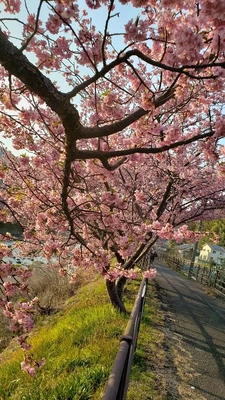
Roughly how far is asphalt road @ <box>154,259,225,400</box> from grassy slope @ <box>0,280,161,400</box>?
45 cm

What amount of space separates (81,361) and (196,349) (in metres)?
2.49

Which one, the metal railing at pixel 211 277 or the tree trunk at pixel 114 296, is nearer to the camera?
the tree trunk at pixel 114 296

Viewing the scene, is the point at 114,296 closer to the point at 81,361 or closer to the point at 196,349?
the point at 196,349

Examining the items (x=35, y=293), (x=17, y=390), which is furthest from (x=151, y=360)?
(x=35, y=293)

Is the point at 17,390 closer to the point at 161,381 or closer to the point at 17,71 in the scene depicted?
the point at 161,381

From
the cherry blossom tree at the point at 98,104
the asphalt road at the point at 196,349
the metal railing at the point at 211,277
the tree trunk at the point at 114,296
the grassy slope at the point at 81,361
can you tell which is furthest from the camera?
the metal railing at the point at 211,277

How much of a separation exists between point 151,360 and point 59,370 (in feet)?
4.99

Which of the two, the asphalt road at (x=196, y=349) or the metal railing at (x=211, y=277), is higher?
the metal railing at (x=211, y=277)

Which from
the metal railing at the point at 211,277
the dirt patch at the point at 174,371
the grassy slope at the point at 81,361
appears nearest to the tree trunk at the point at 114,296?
the grassy slope at the point at 81,361

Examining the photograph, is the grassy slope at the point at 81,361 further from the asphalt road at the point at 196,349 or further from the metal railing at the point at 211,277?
the metal railing at the point at 211,277

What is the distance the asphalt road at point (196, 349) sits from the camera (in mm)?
4426

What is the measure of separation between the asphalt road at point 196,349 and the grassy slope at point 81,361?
0.45 metres

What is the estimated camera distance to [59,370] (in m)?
4.79

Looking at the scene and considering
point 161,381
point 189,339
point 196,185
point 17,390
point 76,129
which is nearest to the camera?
point 76,129
